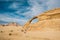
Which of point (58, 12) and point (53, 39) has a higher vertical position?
point (58, 12)

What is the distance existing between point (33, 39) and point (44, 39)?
0.83 ft

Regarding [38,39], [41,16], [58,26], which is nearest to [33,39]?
[38,39]

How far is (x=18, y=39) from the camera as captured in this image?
2637 millimetres

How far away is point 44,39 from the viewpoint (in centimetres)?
247

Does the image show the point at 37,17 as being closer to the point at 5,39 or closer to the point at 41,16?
the point at 41,16

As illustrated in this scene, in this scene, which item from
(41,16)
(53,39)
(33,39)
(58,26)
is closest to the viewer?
(53,39)

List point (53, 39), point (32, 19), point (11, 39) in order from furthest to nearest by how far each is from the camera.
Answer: point (32, 19) → point (11, 39) → point (53, 39)

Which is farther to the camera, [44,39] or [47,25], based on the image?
[47,25]

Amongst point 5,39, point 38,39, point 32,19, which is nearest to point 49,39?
point 38,39

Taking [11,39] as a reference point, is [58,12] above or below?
above

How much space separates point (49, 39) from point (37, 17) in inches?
167

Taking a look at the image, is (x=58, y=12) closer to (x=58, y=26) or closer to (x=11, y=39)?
(x=58, y=26)

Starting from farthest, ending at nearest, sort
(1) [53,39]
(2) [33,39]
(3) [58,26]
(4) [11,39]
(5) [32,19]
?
(5) [32,19] → (3) [58,26] → (4) [11,39] → (2) [33,39] → (1) [53,39]

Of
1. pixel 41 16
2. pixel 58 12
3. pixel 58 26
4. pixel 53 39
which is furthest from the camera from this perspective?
pixel 41 16
